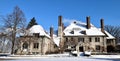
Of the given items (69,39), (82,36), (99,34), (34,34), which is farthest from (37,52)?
(99,34)

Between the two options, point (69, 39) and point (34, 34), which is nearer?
point (34, 34)

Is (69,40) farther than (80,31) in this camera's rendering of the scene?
No

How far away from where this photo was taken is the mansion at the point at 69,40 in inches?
2010

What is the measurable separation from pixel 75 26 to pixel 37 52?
53.5 ft

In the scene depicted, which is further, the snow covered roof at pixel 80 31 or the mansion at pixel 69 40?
the snow covered roof at pixel 80 31

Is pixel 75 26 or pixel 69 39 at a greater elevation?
pixel 75 26

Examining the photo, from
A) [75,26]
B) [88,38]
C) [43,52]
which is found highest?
[75,26]

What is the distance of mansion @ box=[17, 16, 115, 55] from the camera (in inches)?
2010

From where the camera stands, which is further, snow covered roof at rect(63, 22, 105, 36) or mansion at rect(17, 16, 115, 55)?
snow covered roof at rect(63, 22, 105, 36)

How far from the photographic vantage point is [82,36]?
2259 inches

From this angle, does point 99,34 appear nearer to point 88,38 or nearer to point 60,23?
point 88,38

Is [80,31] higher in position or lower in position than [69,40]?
higher

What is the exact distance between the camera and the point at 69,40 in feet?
184

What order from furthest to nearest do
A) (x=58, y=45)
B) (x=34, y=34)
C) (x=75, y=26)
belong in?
(x=75, y=26) < (x=58, y=45) < (x=34, y=34)
